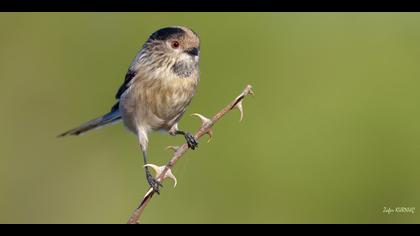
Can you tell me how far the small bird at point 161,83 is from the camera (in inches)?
303

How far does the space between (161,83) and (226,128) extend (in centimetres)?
282

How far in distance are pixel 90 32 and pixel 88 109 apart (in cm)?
157

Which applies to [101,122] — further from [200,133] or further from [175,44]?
[200,133]

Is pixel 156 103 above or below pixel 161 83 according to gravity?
below

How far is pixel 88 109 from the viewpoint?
418 inches

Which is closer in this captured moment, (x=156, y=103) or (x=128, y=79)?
(x=156, y=103)

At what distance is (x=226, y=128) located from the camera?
10453 mm

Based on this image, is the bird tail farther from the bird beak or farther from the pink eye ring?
the bird beak

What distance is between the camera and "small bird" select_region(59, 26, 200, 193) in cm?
770

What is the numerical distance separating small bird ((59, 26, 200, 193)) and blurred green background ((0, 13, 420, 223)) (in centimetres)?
77

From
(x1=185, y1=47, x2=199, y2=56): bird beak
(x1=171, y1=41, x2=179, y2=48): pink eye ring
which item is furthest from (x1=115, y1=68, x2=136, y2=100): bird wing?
(x1=185, y1=47, x2=199, y2=56): bird beak
